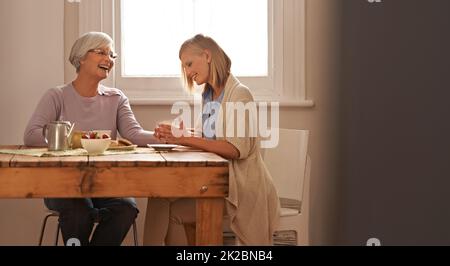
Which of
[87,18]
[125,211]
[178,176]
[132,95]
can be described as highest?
[87,18]

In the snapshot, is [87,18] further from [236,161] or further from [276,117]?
[236,161]

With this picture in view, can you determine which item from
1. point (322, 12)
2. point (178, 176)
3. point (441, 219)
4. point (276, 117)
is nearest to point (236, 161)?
point (178, 176)

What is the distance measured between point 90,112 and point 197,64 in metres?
0.58

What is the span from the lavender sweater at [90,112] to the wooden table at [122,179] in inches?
32.1

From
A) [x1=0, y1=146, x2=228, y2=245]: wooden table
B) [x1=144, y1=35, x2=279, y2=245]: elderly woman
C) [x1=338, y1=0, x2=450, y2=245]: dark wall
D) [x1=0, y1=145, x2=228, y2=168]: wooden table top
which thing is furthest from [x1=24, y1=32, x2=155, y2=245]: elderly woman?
[x1=338, y1=0, x2=450, y2=245]: dark wall

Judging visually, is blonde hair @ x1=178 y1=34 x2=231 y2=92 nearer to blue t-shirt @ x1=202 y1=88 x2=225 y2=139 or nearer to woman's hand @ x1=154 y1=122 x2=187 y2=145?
blue t-shirt @ x1=202 y1=88 x2=225 y2=139

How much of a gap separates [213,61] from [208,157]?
0.58m

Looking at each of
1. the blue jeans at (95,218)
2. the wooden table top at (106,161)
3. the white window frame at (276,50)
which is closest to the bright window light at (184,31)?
the white window frame at (276,50)

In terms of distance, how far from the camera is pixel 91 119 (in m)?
3.05

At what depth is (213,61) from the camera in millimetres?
2736

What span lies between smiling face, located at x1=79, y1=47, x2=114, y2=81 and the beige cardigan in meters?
0.68

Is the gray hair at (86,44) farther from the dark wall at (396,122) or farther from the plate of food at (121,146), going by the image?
the dark wall at (396,122)

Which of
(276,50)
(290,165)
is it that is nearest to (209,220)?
(290,165)

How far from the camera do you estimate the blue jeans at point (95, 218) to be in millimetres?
→ 2799
